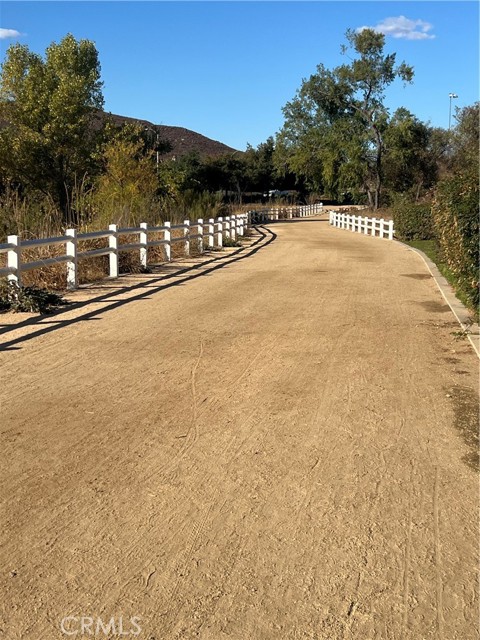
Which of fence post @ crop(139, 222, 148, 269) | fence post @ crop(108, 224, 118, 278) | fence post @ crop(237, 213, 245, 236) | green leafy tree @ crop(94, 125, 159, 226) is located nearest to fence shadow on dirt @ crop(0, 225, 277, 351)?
fence post @ crop(139, 222, 148, 269)

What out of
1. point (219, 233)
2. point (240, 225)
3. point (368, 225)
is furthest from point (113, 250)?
point (368, 225)

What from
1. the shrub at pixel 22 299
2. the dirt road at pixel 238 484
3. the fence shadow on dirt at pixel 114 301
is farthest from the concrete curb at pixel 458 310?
the shrub at pixel 22 299

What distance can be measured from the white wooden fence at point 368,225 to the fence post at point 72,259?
23108mm

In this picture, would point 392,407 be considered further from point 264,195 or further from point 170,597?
point 264,195

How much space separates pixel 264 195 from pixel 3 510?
312 ft

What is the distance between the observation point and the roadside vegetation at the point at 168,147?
28969 mm

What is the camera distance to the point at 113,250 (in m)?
16.2

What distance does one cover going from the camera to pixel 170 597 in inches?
135

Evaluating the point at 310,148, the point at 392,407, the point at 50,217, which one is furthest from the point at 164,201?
the point at 310,148

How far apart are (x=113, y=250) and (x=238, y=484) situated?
12.1 metres

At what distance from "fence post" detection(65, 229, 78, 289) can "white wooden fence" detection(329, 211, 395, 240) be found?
23.1 meters

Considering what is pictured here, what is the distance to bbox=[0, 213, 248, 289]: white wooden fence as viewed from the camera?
11914 mm

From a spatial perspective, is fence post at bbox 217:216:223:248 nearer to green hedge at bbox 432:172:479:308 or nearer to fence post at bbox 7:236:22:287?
fence post at bbox 7:236:22:287

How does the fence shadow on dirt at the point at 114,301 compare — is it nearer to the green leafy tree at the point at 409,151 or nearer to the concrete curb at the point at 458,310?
the concrete curb at the point at 458,310
